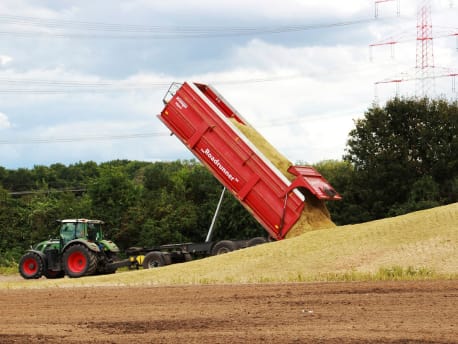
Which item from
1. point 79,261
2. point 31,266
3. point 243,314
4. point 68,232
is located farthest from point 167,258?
point 243,314

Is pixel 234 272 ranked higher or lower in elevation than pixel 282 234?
lower

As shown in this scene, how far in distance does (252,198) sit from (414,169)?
575 inches

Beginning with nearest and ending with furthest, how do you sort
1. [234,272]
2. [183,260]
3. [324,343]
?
[324,343], [234,272], [183,260]

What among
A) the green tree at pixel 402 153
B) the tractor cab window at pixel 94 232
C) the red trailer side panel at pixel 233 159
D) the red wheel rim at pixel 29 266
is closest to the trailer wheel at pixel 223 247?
the red trailer side panel at pixel 233 159

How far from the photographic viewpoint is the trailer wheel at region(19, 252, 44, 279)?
25.3 meters

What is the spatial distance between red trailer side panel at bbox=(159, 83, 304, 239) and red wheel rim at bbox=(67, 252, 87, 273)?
4794 millimetres

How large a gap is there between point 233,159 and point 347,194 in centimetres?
1309

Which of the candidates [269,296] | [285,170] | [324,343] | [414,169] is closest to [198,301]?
[269,296]

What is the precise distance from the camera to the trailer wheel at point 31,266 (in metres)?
25.3

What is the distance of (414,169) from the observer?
36.4m

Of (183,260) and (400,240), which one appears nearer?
(400,240)

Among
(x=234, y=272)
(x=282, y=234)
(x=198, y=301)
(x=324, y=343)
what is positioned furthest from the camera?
(x=282, y=234)

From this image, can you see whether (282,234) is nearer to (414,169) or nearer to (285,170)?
(285,170)

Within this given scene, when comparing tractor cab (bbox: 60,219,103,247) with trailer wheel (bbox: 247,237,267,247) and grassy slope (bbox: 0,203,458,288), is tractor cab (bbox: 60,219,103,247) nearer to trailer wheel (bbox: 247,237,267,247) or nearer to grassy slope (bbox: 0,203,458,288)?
grassy slope (bbox: 0,203,458,288)
